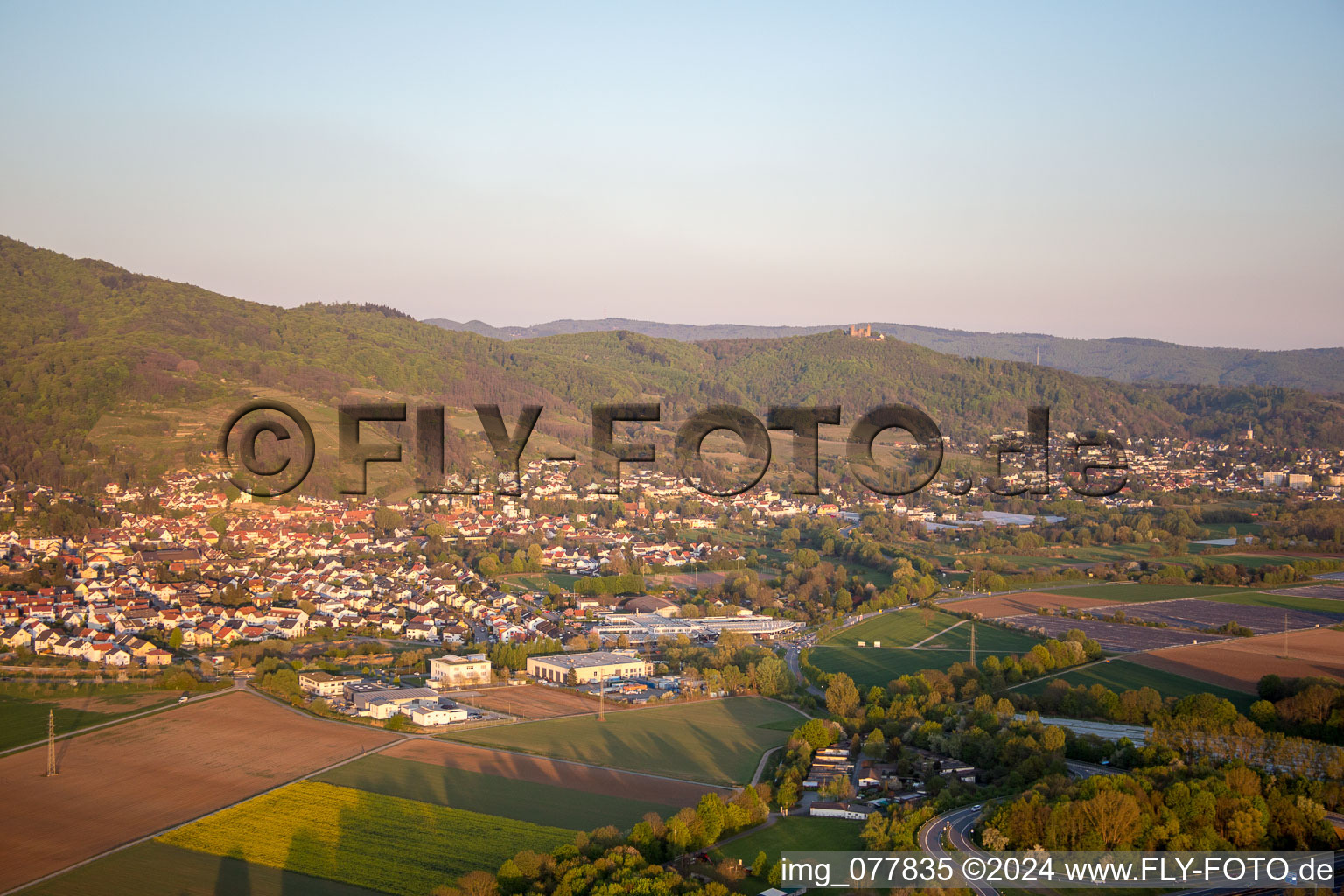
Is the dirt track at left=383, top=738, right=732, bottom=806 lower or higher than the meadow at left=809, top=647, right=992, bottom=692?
lower


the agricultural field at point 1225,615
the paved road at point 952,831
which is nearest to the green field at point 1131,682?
the agricultural field at point 1225,615

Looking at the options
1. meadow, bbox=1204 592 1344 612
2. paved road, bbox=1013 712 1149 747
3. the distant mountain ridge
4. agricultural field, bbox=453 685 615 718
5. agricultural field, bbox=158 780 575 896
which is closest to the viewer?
agricultural field, bbox=158 780 575 896

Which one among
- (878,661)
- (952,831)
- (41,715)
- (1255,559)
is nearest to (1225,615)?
(1255,559)

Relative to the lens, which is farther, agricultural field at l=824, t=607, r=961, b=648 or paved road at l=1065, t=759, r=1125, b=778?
agricultural field at l=824, t=607, r=961, b=648

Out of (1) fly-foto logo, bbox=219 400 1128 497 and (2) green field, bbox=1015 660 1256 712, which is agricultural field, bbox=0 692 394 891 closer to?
(1) fly-foto logo, bbox=219 400 1128 497

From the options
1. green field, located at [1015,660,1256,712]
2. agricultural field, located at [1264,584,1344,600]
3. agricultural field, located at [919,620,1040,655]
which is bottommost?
agricultural field, located at [919,620,1040,655]

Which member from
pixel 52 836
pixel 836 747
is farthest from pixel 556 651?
pixel 52 836

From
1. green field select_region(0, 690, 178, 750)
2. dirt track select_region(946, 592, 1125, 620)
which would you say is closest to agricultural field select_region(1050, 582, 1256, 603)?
dirt track select_region(946, 592, 1125, 620)
